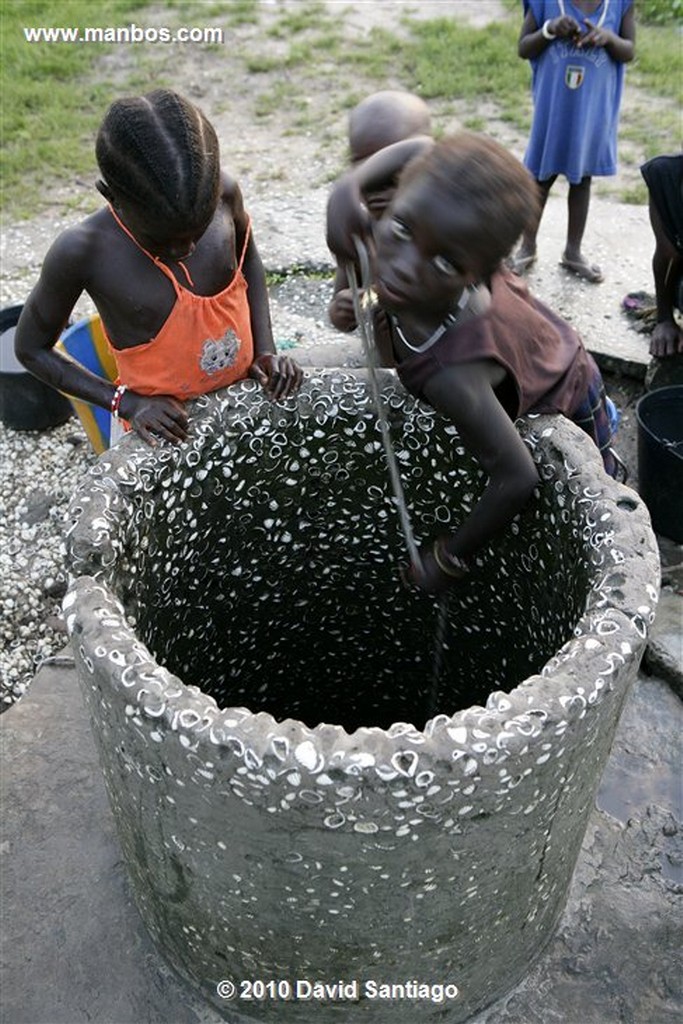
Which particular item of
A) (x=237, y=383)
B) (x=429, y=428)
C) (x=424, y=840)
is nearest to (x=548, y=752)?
(x=424, y=840)

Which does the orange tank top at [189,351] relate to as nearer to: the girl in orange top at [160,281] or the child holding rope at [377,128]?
the girl in orange top at [160,281]

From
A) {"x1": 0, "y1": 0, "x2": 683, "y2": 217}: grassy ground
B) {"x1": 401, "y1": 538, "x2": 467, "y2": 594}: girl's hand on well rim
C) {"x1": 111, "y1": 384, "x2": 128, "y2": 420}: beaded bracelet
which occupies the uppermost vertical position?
{"x1": 111, "y1": 384, "x2": 128, "y2": 420}: beaded bracelet

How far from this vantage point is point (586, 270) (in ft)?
14.5

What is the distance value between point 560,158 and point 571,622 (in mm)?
3290

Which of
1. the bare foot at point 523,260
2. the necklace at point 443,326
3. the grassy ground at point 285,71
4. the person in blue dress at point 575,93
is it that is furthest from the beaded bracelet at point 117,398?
the grassy ground at point 285,71

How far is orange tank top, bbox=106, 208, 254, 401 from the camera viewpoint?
2.16 metres

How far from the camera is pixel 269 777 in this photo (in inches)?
52.0

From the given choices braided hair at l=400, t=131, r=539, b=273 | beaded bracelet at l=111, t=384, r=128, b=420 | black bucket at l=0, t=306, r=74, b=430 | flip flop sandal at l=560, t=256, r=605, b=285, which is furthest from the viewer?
flip flop sandal at l=560, t=256, r=605, b=285

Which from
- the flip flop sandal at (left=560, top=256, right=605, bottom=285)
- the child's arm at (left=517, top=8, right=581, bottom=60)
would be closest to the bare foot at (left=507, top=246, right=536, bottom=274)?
the flip flop sandal at (left=560, top=256, right=605, bottom=285)

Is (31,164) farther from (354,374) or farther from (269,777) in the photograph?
(269,777)

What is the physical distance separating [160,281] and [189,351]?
158 mm

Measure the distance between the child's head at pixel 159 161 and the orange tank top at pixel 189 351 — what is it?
209 millimetres

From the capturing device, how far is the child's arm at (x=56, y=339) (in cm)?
192

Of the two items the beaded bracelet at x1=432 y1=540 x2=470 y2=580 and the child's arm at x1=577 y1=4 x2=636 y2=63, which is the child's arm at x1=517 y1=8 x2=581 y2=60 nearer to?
the child's arm at x1=577 y1=4 x2=636 y2=63
